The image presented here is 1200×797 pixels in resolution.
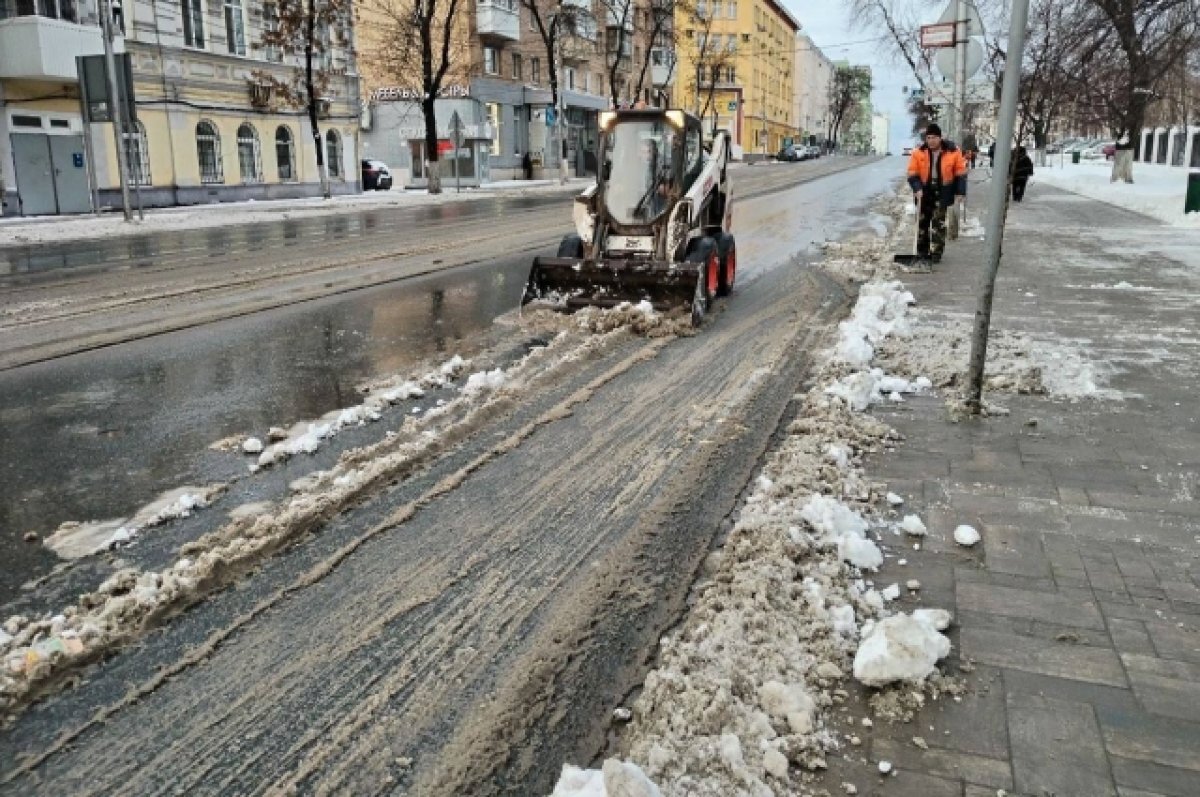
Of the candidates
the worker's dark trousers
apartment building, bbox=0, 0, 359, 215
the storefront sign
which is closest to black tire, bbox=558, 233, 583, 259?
the worker's dark trousers

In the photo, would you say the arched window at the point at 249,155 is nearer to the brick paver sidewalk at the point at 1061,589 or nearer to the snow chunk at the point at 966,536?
the brick paver sidewalk at the point at 1061,589

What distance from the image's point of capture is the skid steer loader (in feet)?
31.1

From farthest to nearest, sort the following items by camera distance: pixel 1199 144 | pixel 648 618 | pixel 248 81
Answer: pixel 1199 144 < pixel 248 81 < pixel 648 618

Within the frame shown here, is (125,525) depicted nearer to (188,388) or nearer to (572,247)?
(188,388)

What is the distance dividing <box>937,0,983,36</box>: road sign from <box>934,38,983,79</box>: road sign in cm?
18

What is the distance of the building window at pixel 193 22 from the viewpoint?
2981 centimetres

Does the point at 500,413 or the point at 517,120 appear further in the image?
the point at 517,120

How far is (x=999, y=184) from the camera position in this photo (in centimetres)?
561

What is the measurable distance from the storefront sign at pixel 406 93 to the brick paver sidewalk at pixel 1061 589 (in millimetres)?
40773

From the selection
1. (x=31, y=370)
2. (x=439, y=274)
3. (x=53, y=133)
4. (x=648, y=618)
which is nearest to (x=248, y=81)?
(x=53, y=133)

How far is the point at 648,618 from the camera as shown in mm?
3531

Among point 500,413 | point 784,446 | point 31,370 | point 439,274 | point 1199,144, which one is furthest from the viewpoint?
point 1199,144

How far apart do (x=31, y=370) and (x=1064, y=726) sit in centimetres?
730

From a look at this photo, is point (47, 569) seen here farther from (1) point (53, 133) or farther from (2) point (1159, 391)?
(1) point (53, 133)
